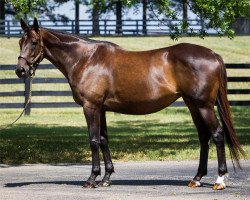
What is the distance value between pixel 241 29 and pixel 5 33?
17.0 metres

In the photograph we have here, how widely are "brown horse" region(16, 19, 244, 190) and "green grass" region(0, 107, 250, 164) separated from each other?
3.85 metres

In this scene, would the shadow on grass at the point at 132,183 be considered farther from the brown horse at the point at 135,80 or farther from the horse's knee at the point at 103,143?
the horse's knee at the point at 103,143

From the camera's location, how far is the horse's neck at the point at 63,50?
11516 mm

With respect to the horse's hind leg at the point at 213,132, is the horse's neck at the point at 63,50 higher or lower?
higher

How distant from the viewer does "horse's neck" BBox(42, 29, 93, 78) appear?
37.8ft

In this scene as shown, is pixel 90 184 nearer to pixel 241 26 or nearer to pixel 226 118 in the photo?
pixel 226 118

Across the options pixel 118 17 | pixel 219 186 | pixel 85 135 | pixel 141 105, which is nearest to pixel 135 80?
pixel 141 105

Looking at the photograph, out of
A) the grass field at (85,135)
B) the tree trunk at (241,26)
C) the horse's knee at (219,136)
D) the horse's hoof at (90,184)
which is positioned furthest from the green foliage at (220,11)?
the tree trunk at (241,26)

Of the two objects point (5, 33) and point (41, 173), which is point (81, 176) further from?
point (5, 33)

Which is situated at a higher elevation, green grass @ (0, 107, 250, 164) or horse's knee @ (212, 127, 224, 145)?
horse's knee @ (212, 127, 224, 145)

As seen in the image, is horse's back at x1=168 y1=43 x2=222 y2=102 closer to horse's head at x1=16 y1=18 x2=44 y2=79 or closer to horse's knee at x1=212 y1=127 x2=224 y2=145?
horse's knee at x1=212 y1=127 x2=224 y2=145

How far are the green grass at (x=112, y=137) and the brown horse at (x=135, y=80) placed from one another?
3.85 m

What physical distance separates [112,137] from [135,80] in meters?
8.18

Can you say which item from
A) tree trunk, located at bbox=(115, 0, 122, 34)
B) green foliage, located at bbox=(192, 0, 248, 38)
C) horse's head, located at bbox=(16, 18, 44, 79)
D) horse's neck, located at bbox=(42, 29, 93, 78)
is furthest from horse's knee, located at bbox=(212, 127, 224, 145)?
tree trunk, located at bbox=(115, 0, 122, 34)
